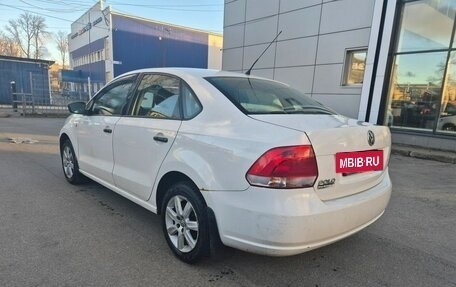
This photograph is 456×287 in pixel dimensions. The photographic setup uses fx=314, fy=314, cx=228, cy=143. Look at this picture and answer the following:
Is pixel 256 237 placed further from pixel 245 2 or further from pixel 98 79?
pixel 98 79

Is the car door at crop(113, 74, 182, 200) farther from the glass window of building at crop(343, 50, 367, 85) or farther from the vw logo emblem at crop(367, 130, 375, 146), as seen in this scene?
the glass window of building at crop(343, 50, 367, 85)

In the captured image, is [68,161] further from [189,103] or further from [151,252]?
[189,103]

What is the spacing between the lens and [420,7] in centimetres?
891

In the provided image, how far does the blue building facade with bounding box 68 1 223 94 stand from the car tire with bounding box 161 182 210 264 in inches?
1118

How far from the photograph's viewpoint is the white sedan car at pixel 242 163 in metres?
2.05

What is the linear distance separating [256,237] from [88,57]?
4007 centimetres

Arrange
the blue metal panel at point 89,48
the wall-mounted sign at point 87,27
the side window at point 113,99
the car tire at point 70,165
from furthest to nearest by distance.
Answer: the blue metal panel at point 89,48, the wall-mounted sign at point 87,27, the car tire at point 70,165, the side window at point 113,99

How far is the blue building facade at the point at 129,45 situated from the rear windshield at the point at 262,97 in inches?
1111

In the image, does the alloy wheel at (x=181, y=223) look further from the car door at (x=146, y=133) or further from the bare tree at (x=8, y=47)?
the bare tree at (x=8, y=47)

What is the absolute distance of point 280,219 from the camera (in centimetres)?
200

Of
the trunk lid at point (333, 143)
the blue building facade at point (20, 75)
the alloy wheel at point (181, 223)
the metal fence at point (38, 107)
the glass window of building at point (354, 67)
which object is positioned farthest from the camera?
the blue building facade at point (20, 75)

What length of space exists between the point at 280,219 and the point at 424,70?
9.13 m

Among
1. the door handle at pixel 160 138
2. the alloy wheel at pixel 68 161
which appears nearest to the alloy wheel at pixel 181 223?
the door handle at pixel 160 138

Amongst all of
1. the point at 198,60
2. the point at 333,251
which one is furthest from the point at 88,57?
the point at 333,251
